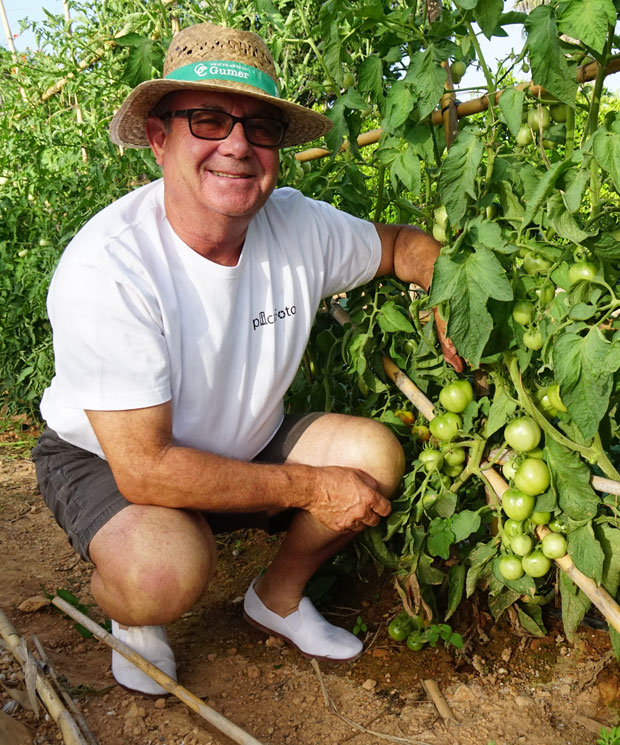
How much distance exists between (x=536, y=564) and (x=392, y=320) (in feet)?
2.08

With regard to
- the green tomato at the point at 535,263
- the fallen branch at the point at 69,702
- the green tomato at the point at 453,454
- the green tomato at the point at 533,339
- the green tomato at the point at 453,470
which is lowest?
the fallen branch at the point at 69,702

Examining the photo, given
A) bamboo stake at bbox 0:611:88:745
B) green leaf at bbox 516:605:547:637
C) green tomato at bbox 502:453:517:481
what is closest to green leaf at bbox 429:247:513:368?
green tomato at bbox 502:453:517:481

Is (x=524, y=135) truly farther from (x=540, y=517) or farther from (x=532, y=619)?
(x=532, y=619)

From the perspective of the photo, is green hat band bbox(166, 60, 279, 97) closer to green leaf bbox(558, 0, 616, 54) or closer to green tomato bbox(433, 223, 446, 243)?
green tomato bbox(433, 223, 446, 243)

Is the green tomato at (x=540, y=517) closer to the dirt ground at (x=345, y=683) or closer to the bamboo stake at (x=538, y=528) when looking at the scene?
the bamboo stake at (x=538, y=528)

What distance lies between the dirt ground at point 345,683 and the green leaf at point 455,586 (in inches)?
5.4

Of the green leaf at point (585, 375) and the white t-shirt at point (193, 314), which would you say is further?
the white t-shirt at point (193, 314)

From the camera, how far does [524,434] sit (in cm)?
160

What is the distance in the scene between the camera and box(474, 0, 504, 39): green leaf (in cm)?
142

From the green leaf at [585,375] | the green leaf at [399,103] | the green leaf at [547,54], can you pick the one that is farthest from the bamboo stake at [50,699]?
the green leaf at [547,54]

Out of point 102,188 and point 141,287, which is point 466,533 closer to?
point 141,287

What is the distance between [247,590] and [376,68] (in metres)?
1.37

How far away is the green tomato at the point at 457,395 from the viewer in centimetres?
177

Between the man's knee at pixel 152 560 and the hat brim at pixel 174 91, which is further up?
the hat brim at pixel 174 91
